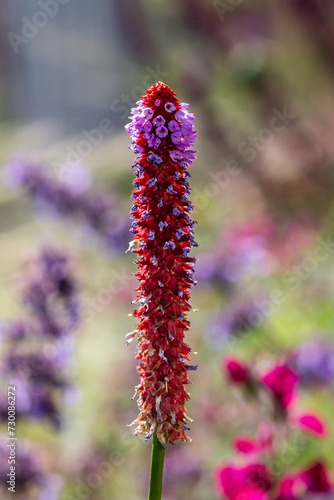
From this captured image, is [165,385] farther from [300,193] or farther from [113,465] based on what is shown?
[300,193]

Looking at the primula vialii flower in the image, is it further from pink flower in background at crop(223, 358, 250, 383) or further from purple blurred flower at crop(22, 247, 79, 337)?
purple blurred flower at crop(22, 247, 79, 337)

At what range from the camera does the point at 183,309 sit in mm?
512

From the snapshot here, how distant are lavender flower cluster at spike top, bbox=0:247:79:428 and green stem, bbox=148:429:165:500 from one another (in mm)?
705

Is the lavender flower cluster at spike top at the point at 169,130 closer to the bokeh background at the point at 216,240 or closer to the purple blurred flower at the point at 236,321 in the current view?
the bokeh background at the point at 216,240

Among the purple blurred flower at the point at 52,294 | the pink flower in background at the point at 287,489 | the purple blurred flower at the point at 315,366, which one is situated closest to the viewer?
the pink flower in background at the point at 287,489

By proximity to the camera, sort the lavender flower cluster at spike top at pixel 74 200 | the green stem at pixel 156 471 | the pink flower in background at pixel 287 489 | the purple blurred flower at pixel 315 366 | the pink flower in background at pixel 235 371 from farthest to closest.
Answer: the lavender flower cluster at spike top at pixel 74 200 → the purple blurred flower at pixel 315 366 → the pink flower in background at pixel 235 371 → the pink flower in background at pixel 287 489 → the green stem at pixel 156 471

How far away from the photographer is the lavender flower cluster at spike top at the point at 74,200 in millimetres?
1831

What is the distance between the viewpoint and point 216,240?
2879 mm

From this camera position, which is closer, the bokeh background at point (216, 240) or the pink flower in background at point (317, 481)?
the pink flower in background at point (317, 481)

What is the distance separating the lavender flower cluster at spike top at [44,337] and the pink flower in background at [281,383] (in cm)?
42

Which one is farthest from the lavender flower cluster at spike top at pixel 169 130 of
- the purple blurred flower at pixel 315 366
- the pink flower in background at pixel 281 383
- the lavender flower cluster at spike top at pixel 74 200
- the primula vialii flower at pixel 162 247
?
the lavender flower cluster at spike top at pixel 74 200

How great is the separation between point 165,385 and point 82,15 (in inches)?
313

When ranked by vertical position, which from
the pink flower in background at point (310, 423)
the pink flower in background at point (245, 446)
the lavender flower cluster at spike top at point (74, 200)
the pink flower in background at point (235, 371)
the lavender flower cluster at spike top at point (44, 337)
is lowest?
the pink flower in background at point (245, 446)

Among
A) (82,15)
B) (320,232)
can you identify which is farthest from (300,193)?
(82,15)
